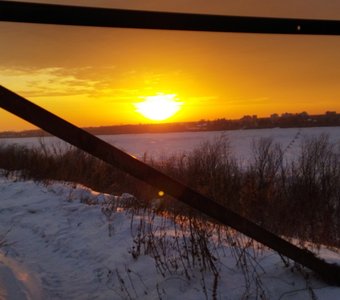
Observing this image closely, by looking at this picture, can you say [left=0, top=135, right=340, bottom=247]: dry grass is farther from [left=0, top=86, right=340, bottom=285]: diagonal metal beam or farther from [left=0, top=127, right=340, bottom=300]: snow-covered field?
[left=0, top=86, right=340, bottom=285]: diagonal metal beam

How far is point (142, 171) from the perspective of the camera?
8.15 feet

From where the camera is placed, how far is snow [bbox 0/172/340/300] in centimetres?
322

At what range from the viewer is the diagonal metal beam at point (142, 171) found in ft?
7.41

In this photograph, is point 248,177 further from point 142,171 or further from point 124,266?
point 142,171

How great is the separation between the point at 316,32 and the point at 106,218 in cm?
543

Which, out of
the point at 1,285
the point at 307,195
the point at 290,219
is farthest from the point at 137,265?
the point at 307,195

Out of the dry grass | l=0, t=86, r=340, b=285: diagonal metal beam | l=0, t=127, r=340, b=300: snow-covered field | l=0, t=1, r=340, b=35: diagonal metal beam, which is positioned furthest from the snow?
the dry grass

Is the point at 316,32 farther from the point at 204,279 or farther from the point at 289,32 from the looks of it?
the point at 204,279

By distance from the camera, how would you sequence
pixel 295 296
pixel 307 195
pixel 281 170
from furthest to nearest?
pixel 281 170 → pixel 307 195 → pixel 295 296

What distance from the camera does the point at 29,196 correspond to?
9.99 meters

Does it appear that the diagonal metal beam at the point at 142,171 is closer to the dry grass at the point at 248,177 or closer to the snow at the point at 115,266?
the snow at the point at 115,266

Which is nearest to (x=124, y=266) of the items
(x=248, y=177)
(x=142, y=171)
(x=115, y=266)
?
(x=115, y=266)

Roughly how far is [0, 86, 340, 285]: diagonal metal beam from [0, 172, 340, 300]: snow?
0.91 ft

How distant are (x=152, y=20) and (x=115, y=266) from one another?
3089mm
